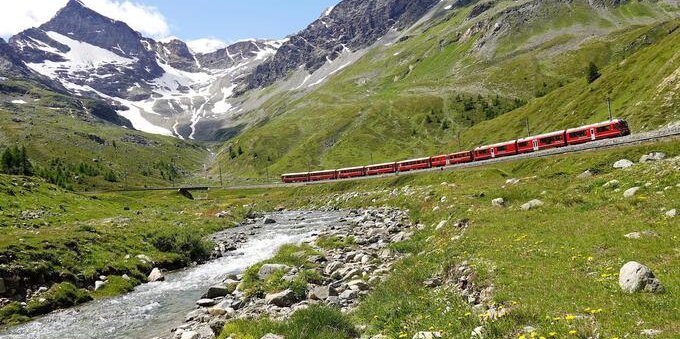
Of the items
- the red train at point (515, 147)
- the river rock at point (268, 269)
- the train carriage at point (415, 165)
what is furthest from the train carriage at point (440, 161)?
the river rock at point (268, 269)

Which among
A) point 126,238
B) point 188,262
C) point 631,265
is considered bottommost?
point 188,262

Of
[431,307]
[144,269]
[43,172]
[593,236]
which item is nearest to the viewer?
[431,307]

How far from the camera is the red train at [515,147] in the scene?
75.7m

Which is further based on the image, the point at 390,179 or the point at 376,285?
the point at 390,179

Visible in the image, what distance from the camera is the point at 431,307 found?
15.8 m

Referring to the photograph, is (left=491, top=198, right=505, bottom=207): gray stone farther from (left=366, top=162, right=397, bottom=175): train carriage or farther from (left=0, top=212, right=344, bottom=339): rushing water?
(left=366, top=162, right=397, bottom=175): train carriage

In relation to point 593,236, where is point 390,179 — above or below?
below

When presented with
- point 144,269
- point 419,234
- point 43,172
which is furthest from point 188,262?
point 43,172

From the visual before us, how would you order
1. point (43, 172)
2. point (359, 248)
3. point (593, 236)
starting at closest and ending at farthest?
point (593, 236) < point (359, 248) < point (43, 172)

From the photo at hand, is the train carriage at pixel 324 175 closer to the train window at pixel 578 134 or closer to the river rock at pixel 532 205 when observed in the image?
the train window at pixel 578 134

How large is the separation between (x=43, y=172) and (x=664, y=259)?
535 ft

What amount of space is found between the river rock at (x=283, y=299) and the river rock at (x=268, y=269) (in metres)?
6.28

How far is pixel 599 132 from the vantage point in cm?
7725

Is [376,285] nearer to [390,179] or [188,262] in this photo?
[188,262]
